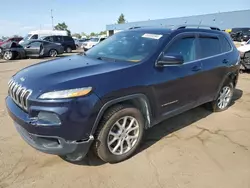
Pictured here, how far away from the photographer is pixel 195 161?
10.7ft

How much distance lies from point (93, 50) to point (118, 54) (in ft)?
2.38

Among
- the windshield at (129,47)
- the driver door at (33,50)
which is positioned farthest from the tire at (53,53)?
the windshield at (129,47)

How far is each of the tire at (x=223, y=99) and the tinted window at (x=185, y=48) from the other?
1.43m

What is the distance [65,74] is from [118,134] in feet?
3.33

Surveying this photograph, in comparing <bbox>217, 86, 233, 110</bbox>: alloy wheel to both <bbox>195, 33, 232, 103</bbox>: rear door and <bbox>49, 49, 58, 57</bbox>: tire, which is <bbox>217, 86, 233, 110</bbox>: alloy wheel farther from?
<bbox>49, 49, 58, 57</bbox>: tire

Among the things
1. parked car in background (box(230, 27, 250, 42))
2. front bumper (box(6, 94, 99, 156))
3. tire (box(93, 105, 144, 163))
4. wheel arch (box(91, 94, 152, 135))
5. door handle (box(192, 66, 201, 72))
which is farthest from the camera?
parked car in background (box(230, 27, 250, 42))

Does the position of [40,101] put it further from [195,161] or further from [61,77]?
[195,161]

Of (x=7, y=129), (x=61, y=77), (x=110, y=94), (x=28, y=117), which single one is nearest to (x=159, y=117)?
(x=110, y=94)

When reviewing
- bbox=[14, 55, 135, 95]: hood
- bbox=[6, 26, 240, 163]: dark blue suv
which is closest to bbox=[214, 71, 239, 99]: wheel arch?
bbox=[6, 26, 240, 163]: dark blue suv

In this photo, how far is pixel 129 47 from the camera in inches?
148

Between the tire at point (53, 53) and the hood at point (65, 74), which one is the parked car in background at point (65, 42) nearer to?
the tire at point (53, 53)

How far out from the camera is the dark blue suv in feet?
8.54

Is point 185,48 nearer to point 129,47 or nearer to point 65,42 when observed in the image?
point 129,47

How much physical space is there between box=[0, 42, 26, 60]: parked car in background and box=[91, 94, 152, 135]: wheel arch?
15.5 meters
